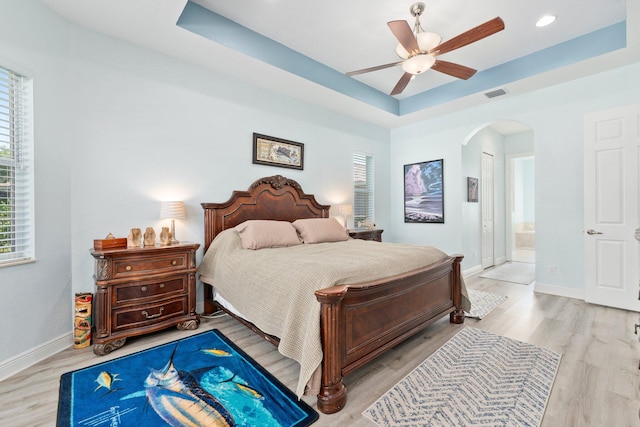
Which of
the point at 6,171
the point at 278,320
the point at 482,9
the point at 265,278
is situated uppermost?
the point at 482,9

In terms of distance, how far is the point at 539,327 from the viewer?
2826 millimetres

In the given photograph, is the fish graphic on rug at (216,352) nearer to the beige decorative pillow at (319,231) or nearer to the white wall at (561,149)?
the beige decorative pillow at (319,231)

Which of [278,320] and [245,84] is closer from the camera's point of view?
[278,320]

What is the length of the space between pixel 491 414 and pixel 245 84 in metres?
4.02

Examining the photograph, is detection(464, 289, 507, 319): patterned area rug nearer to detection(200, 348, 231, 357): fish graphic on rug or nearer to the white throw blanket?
the white throw blanket

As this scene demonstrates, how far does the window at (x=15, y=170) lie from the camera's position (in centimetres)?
211

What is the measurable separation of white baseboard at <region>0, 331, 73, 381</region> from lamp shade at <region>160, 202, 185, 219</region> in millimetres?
1278

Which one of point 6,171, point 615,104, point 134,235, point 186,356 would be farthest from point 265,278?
point 615,104

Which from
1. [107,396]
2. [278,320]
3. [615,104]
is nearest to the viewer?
[107,396]

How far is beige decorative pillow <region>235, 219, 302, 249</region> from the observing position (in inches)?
120

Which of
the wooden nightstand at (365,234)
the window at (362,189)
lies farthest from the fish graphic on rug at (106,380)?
the window at (362,189)

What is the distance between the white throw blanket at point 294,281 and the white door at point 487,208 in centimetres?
353

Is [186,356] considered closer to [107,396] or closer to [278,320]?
[107,396]

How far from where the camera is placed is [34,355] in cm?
221
